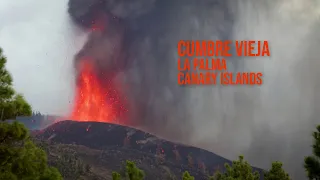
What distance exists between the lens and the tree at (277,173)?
28922mm

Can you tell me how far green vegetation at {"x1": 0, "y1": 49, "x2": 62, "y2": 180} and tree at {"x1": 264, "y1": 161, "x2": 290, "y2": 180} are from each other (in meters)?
20.7

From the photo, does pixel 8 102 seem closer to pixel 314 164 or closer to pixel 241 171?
pixel 314 164

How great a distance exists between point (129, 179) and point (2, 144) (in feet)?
25.6

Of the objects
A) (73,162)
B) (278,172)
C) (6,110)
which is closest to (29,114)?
(6,110)

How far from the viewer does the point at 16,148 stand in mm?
14609

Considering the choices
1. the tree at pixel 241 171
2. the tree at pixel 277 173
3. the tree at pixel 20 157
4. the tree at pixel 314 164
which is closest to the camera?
the tree at pixel 20 157

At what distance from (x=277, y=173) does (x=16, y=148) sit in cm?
2262

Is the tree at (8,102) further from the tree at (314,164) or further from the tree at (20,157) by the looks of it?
the tree at (314,164)

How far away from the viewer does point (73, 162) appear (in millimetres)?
168000

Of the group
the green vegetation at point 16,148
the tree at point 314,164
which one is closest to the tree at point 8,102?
the green vegetation at point 16,148

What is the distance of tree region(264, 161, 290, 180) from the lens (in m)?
28.9

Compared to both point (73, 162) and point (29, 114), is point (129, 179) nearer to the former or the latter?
point (29, 114)

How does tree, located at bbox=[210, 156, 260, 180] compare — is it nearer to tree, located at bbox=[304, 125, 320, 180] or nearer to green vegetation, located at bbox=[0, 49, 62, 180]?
tree, located at bbox=[304, 125, 320, 180]

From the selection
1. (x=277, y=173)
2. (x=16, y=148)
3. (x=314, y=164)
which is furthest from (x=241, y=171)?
(x=16, y=148)
